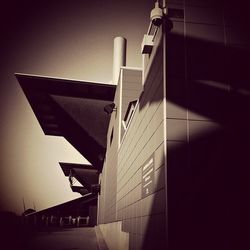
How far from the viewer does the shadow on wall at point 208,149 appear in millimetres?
2918

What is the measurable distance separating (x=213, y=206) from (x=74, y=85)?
9.29 metres

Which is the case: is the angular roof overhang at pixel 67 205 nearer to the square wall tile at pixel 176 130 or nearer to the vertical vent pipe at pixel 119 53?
the vertical vent pipe at pixel 119 53

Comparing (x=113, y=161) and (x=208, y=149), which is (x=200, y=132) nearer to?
(x=208, y=149)

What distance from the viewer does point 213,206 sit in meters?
2.99

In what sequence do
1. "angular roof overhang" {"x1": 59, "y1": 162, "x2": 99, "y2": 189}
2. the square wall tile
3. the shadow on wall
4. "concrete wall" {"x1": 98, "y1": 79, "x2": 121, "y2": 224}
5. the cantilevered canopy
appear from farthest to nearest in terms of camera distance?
"angular roof overhang" {"x1": 59, "y1": 162, "x2": 99, "y2": 189}, the cantilevered canopy, "concrete wall" {"x1": 98, "y1": 79, "x2": 121, "y2": 224}, the square wall tile, the shadow on wall

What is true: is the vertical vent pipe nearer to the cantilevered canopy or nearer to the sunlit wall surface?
the cantilevered canopy

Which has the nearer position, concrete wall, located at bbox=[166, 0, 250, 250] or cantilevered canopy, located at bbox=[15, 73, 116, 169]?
concrete wall, located at bbox=[166, 0, 250, 250]

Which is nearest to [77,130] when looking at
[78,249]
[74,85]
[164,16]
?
[74,85]

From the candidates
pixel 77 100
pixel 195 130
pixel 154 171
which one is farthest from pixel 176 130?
pixel 77 100

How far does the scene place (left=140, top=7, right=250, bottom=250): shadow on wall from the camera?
292 cm

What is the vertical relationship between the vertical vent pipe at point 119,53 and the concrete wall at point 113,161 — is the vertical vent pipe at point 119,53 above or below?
above

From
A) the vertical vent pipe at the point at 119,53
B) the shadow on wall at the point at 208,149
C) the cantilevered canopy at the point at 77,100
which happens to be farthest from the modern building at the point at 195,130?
the vertical vent pipe at the point at 119,53

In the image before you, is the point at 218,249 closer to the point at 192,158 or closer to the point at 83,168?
the point at 192,158

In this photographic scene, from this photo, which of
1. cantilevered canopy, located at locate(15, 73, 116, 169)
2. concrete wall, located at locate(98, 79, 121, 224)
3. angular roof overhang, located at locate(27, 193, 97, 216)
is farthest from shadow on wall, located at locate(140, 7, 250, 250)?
angular roof overhang, located at locate(27, 193, 97, 216)
